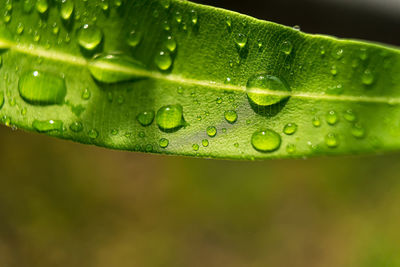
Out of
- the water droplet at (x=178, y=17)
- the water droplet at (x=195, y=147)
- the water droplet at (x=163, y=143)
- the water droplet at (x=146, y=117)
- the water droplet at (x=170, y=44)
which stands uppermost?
the water droplet at (x=178, y=17)

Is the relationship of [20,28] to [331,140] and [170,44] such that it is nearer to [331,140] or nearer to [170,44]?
[170,44]

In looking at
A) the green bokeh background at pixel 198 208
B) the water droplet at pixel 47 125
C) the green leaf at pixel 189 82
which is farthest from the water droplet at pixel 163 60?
the green bokeh background at pixel 198 208

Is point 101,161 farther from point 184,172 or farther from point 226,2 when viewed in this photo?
point 226,2

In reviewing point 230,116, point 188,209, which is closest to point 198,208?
point 188,209

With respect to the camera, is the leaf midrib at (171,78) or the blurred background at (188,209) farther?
the blurred background at (188,209)

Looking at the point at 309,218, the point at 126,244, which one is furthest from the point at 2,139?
the point at 309,218

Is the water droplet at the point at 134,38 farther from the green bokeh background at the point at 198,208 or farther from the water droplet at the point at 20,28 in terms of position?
the green bokeh background at the point at 198,208
